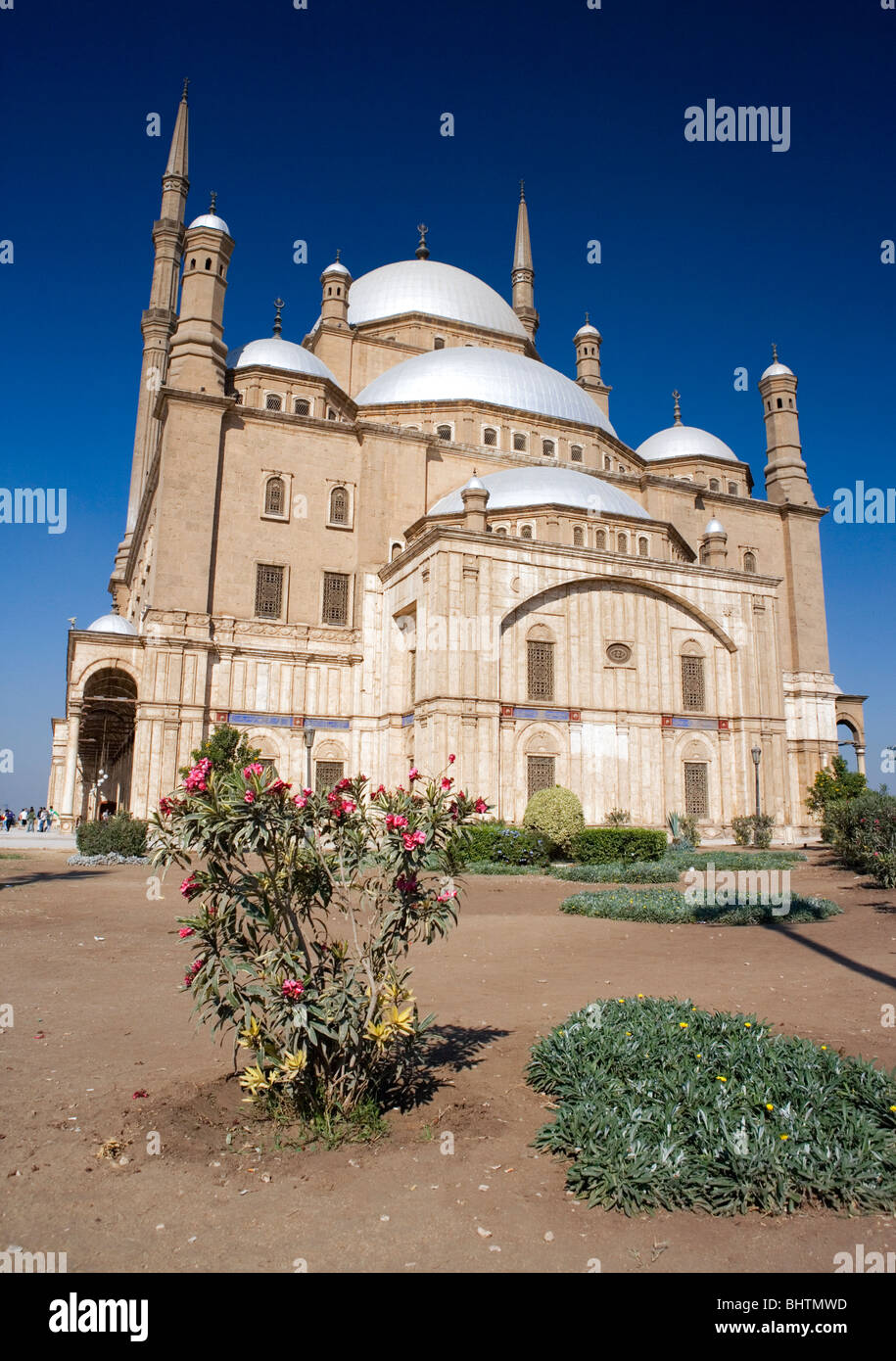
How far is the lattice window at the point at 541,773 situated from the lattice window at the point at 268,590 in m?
10.8

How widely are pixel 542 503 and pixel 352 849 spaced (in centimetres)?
2619

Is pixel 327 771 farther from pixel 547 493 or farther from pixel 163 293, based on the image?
pixel 163 293

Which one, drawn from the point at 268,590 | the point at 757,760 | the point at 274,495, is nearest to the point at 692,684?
the point at 757,760

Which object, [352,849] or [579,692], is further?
[579,692]

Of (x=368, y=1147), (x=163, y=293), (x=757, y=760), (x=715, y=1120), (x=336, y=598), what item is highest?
(x=163, y=293)

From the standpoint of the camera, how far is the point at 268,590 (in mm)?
30328

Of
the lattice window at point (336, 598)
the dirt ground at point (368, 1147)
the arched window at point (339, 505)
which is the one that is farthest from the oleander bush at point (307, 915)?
the arched window at point (339, 505)

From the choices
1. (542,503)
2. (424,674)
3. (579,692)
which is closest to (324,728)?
(424,674)

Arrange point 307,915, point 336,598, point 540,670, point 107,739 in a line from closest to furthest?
point 307,915 → point 540,670 → point 336,598 → point 107,739

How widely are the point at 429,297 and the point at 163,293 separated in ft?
45.5

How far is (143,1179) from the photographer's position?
4.29m
